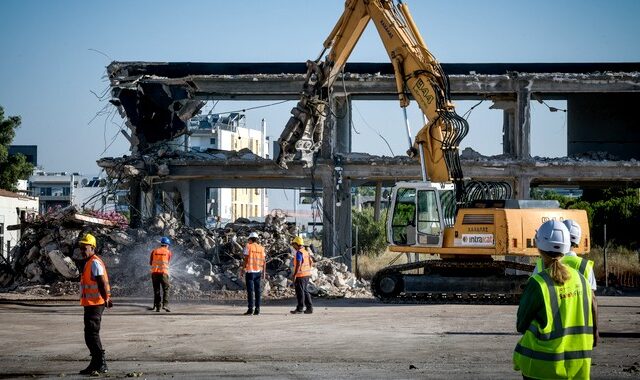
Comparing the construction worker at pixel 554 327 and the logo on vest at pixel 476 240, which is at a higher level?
the logo on vest at pixel 476 240

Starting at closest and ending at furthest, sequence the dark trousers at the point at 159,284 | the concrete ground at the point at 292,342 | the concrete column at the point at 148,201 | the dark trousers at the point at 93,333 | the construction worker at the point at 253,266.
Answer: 1. the dark trousers at the point at 93,333
2. the concrete ground at the point at 292,342
3. the construction worker at the point at 253,266
4. the dark trousers at the point at 159,284
5. the concrete column at the point at 148,201

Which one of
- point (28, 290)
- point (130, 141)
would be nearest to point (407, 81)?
point (28, 290)

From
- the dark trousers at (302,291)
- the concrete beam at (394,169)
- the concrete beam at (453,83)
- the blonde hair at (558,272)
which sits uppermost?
the concrete beam at (453,83)

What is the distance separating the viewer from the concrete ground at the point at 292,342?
553 inches

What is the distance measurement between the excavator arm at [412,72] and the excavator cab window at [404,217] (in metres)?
0.65

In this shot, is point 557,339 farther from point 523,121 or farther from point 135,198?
point 135,198

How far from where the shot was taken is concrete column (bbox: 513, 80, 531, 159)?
37906 mm

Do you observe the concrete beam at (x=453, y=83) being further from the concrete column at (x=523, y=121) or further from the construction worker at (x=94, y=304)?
the construction worker at (x=94, y=304)

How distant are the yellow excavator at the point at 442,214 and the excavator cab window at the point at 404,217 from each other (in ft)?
0.08

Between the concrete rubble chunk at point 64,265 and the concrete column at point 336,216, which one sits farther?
the concrete column at point 336,216

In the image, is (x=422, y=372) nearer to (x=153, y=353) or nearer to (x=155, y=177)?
(x=153, y=353)

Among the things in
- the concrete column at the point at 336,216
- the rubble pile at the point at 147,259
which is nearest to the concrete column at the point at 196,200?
the concrete column at the point at 336,216

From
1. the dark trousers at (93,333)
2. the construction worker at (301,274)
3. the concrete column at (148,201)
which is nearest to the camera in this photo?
the dark trousers at (93,333)

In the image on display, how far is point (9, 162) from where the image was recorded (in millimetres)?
57406
